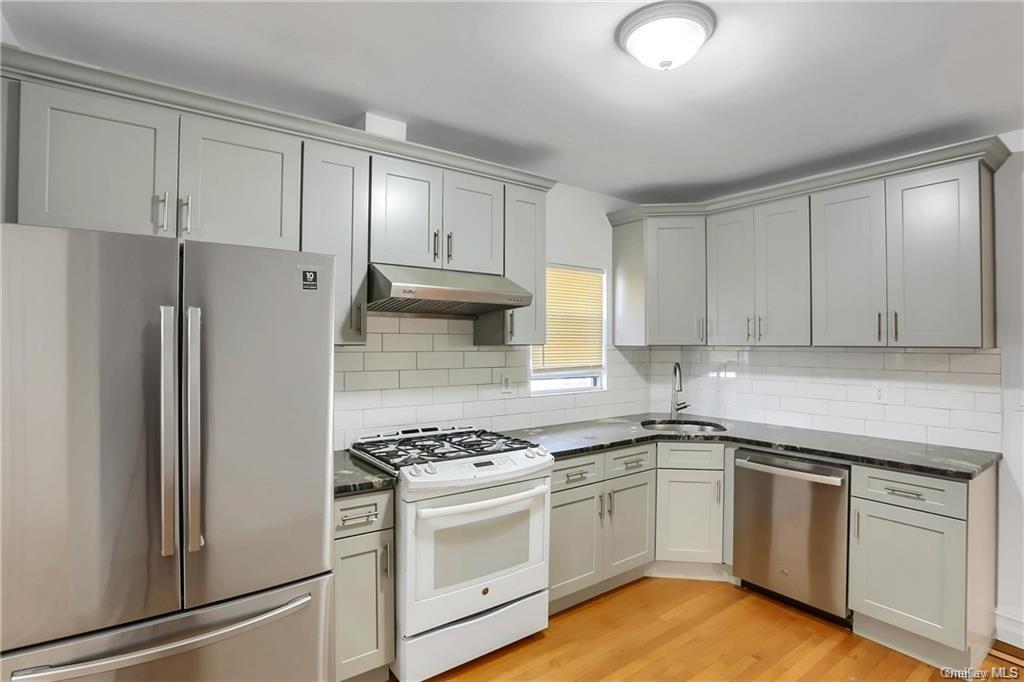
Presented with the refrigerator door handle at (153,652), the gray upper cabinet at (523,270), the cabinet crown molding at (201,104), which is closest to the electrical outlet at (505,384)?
the gray upper cabinet at (523,270)

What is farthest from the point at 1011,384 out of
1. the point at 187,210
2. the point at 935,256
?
the point at 187,210

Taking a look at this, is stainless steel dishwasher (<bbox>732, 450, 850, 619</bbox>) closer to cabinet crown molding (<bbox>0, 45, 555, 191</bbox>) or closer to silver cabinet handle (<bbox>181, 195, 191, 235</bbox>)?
cabinet crown molding (<bbox>0, 45, 555, 191</bbox>)

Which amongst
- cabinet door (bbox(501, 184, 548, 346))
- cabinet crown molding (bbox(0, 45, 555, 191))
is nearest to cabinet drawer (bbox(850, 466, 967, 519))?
cabinet door (bbox(501, 184, 548, 346))

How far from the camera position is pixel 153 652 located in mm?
1562

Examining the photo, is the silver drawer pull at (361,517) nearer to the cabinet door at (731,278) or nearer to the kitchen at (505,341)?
the kitchen at (505,341)

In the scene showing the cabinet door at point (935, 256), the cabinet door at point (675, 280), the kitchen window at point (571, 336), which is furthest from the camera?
the cabinet door at point (675, 280)

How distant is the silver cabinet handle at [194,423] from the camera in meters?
1.60

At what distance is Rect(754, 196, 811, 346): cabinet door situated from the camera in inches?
129

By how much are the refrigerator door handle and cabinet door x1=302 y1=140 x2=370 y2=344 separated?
109 centimetres

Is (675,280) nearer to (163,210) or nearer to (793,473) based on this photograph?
(793,473)

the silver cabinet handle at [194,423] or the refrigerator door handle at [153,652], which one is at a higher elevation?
the silver cabinet handle at [194,423]

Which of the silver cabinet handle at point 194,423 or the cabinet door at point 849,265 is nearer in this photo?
the silver cabinet handle at point 194,423

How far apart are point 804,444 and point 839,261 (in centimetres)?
109

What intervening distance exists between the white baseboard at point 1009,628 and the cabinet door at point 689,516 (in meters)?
1.35
